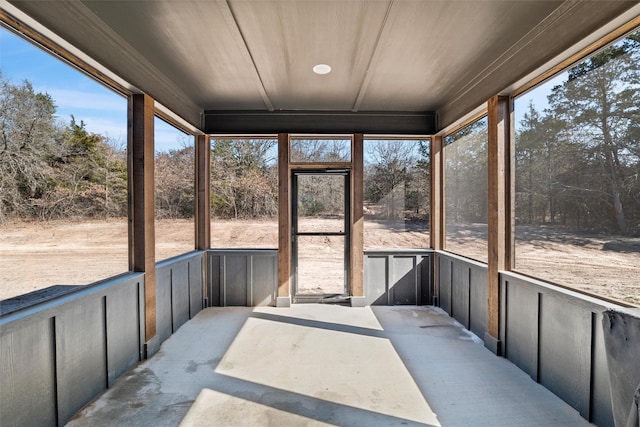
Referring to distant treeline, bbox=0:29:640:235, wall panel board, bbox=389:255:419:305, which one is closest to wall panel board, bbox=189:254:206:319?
distant treeline, bbox=0:29:640:235

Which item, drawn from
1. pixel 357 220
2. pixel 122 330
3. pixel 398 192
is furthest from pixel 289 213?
pixel 122 330

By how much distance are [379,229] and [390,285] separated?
85 centimetres

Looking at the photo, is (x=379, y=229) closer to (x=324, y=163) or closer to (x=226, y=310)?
(x=324, y=163)

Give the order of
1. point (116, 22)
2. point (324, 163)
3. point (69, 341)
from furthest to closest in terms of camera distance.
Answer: point (324, 163) < point (116, 22) < point (69, 341)

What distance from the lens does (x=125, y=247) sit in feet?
9.04

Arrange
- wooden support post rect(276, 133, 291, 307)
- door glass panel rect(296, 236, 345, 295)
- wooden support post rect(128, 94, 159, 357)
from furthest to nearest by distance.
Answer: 1. door glass panel rect(296, 236, 345, 295)
2. wooden support post rect(276, 133, 291, 307)
3. wooden support post rect(128, 94, 159, 357)

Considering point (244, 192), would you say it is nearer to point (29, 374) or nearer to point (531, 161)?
point (29, 374)

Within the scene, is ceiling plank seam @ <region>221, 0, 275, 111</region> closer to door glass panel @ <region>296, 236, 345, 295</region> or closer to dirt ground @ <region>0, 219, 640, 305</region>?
dirt ground @ <region>0, 219, 640, 305</region>

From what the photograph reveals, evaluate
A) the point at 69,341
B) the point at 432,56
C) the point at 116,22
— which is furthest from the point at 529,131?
the point at 69,341

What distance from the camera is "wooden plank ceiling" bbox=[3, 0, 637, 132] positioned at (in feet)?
6.92

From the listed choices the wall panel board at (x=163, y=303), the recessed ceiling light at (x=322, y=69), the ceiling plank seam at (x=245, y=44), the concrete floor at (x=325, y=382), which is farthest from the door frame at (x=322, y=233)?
the wall panel board at (x=163, y=303)

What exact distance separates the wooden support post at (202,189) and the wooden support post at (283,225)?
106 cm

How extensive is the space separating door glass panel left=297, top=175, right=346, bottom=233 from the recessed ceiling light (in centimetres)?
167

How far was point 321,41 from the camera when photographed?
102 inches
